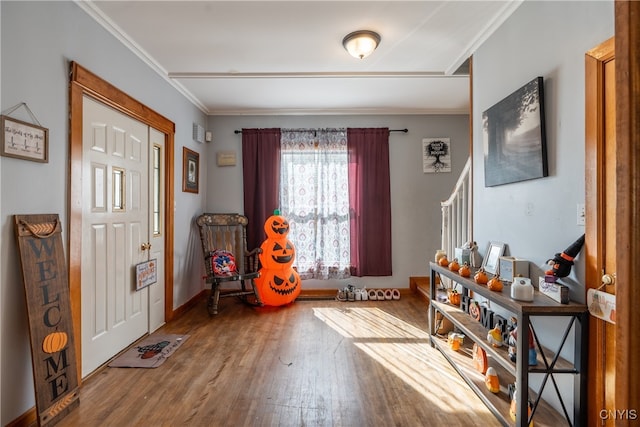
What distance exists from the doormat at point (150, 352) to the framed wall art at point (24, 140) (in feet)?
5.10

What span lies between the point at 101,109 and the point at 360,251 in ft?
10.4

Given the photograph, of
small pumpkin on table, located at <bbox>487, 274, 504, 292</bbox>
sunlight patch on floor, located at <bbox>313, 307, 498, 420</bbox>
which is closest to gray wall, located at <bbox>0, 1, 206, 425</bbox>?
sunlight patch on floor, located at <bbox>313, 307, 498, 420</bbox>

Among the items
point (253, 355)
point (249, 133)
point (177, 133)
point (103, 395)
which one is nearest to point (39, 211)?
point (103, 395)

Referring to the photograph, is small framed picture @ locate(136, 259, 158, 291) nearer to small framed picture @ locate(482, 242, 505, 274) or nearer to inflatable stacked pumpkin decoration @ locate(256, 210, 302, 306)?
inflatable stacked pumpkin decoration @ locate(256, 210, 302, 306)

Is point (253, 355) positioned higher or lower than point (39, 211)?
lower

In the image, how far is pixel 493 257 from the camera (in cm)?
218

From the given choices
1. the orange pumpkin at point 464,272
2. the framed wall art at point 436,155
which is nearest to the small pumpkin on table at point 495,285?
the orange pumpkin at point 464,272

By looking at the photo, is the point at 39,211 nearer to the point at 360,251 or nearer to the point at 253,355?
the point at 253,355

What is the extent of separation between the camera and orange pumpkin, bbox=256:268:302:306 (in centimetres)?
372

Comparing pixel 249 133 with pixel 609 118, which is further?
pixel 249 133

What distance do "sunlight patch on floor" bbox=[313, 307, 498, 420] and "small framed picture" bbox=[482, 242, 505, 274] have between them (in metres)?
0.79

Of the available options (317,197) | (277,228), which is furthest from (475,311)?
(317,197)

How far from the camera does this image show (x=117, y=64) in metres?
2.43

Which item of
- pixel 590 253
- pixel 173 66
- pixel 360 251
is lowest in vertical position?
pixel 360 251
